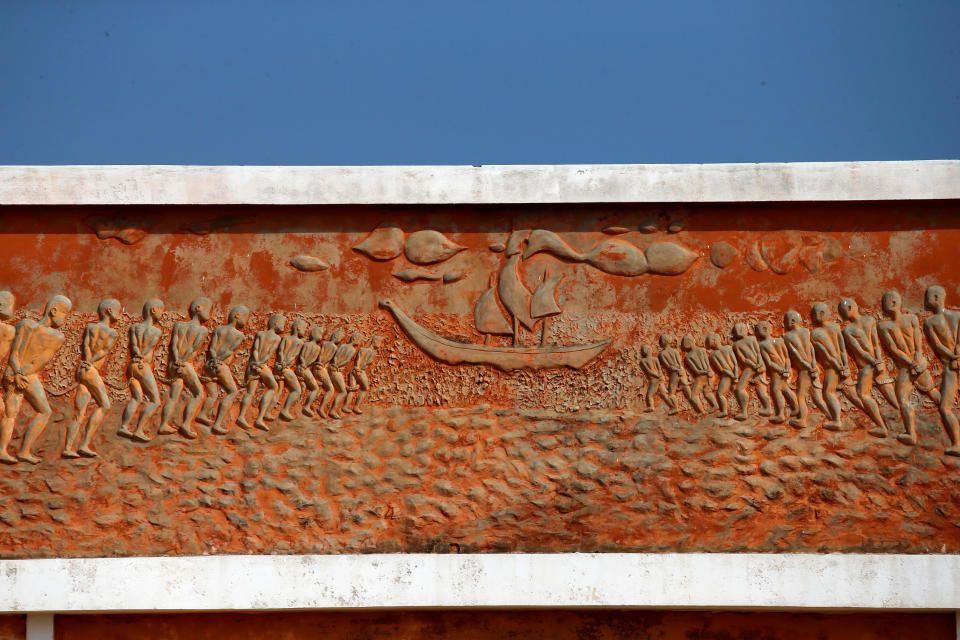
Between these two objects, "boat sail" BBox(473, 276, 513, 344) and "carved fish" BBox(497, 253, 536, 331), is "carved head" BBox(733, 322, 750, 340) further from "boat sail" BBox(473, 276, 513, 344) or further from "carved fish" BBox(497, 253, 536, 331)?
"boat sail" BBox(473, 276, 513, 344)

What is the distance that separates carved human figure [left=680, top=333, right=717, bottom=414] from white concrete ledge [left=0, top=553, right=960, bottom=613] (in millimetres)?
855

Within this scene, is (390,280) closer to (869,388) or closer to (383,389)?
(383,389)

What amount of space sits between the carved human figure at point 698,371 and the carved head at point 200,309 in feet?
8.79

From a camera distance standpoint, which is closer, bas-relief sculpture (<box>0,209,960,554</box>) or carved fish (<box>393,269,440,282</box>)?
bas-relief sculpture (<box>0,209,960,554</box>)

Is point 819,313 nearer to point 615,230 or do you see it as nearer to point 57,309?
point 615,230

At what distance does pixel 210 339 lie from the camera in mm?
6527

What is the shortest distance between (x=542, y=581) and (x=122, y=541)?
2.31m

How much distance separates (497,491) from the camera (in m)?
6.44

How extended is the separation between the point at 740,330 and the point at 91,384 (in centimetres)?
364

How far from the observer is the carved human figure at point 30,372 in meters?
6.44

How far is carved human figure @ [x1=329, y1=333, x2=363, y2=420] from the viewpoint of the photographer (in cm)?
652

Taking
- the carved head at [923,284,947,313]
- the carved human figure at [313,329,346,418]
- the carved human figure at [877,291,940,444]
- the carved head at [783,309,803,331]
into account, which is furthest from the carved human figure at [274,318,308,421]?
the carved head at [923,284,947,313]

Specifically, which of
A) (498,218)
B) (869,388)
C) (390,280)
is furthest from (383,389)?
(869,388)

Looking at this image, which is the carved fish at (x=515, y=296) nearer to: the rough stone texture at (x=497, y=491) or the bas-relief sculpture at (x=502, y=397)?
the bas-relief sculpture at (x=502, y=397)
